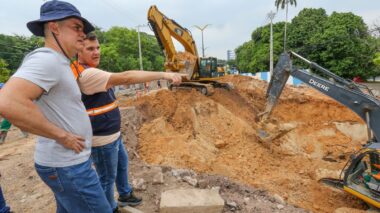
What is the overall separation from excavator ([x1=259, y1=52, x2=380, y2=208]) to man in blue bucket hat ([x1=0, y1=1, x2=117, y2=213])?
166 inches

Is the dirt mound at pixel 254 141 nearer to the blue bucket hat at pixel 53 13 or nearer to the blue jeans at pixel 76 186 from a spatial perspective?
the blue jeans at pixel 76 186

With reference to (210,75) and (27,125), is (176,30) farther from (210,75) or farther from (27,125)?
(27,125)

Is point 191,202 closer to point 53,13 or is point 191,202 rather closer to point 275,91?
point 53,13

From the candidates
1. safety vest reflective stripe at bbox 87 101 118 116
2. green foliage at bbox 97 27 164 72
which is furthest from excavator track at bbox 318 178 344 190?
green foliage at bbox 97 27 164 72

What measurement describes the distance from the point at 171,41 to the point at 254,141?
179 inches

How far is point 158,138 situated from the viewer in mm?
6574

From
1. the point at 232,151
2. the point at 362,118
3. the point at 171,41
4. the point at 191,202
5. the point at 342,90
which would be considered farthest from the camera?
the point at 171,41

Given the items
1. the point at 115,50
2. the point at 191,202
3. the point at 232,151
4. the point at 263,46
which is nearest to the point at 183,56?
the point at 232,151

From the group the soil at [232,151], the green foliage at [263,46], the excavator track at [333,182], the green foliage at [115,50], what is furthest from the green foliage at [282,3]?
the excavator track at [333,182]

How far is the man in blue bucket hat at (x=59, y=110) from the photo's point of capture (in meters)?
1.39

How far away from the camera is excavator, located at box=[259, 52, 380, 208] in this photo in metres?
4.32

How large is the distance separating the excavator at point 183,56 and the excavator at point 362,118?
10.3 ft

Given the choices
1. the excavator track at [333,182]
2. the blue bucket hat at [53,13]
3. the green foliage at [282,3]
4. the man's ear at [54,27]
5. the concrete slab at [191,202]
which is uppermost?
the green foliage at [282,3]

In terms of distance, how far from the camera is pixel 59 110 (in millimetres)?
1547
